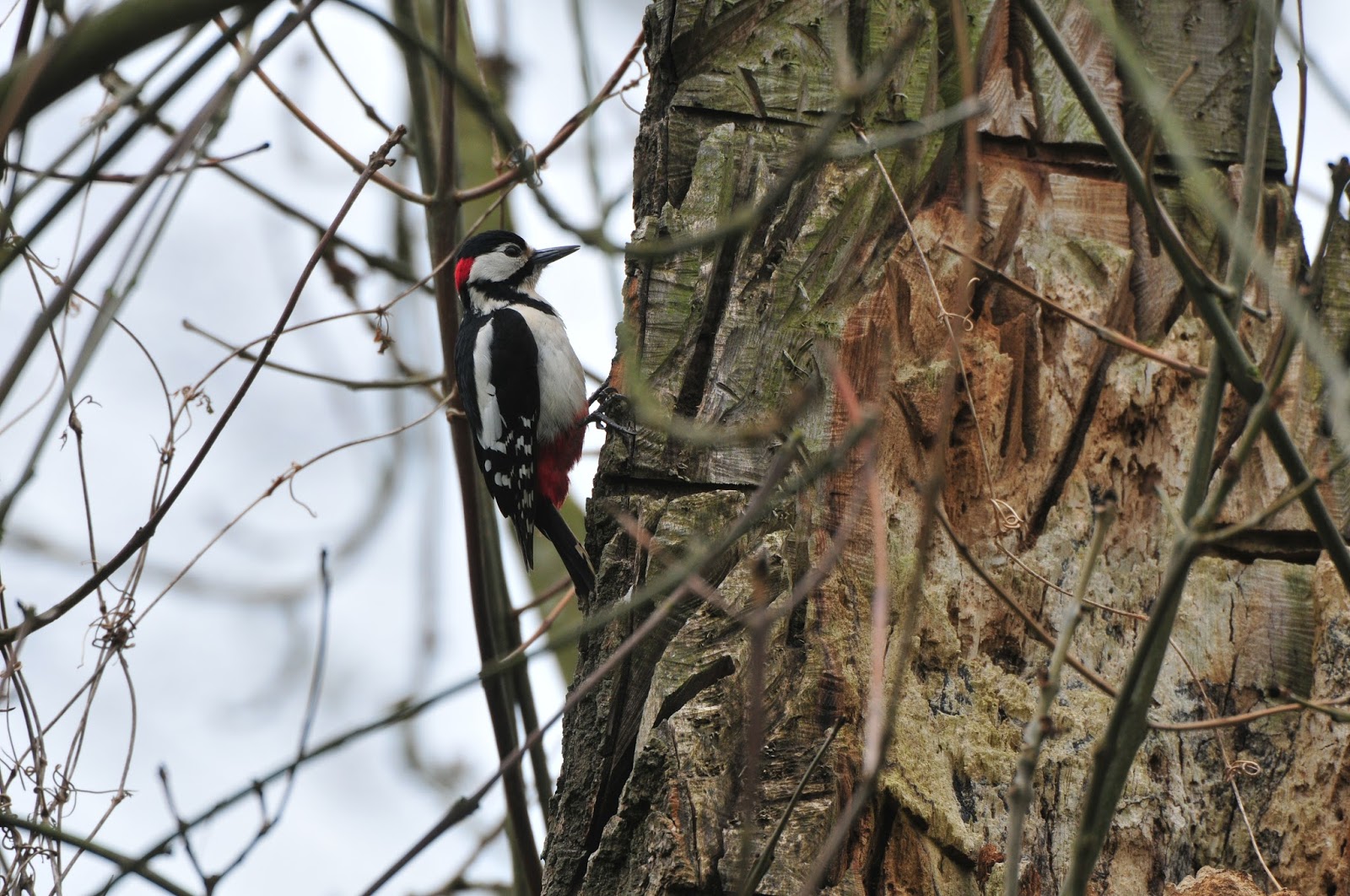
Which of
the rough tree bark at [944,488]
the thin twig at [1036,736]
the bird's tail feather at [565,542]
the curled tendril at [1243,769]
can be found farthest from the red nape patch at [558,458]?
the thin twig at [1036,736]

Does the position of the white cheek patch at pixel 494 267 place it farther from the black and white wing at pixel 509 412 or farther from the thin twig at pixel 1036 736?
the thin twig at pixel 1036 736

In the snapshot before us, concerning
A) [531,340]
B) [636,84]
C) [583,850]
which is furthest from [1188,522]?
[531,340]

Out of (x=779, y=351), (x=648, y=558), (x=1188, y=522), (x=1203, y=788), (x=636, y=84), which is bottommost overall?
(x=1203, y=788)

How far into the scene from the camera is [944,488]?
266 centimetres

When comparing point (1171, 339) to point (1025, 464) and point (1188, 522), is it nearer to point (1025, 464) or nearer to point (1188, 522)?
point (1025, 464)

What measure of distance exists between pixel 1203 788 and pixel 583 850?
3.91 feet

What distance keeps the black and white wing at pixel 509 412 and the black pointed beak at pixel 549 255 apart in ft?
1.07

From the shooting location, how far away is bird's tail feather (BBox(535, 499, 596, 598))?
3.89 m

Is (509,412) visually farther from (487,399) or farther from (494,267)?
(494,267)

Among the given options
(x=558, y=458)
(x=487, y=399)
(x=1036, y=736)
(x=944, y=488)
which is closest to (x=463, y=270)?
(x=487, y=399)

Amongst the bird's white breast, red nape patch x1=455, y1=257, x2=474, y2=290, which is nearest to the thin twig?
the bird's white breast

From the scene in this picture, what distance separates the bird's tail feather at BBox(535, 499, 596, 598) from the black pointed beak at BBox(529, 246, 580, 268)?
1086mm

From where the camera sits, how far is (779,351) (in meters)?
2.71

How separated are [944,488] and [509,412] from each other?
2456 mm
